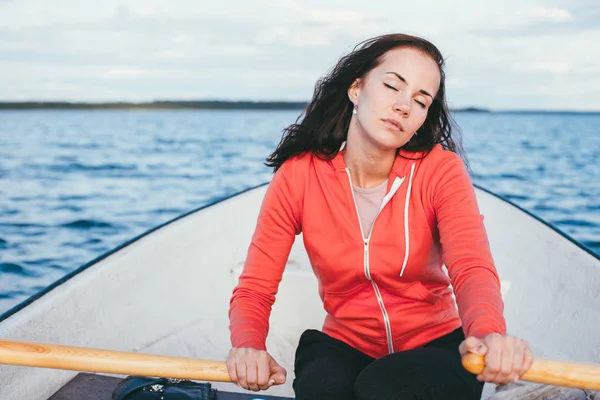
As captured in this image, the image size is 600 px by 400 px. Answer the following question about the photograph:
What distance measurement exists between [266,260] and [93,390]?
0.88m

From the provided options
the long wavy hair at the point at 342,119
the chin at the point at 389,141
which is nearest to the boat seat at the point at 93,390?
the long wavy hair at the point at 342,119

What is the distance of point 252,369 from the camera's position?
63.9 inches

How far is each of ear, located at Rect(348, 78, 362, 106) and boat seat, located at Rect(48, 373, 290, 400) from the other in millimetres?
1044

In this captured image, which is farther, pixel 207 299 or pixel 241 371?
pixel 207 299

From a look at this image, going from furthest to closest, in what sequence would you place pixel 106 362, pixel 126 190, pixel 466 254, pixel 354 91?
pixel 126 190 → pixel 354 91 → pixel 466 254 → pixel 106 362

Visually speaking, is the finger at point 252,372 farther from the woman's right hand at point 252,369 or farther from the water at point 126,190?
the water at point 126,190

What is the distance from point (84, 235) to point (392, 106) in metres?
7.98

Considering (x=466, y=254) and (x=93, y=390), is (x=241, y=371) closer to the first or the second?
(x=466, y=254)

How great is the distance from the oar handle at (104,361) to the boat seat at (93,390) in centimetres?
62

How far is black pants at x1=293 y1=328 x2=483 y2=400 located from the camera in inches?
64.2

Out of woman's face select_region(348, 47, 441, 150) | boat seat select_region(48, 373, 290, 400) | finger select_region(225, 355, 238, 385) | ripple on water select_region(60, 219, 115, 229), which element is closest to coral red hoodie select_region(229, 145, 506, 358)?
woman's face select_region(348, 47, 441, 150)

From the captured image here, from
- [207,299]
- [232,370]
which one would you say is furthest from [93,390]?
[207,299]

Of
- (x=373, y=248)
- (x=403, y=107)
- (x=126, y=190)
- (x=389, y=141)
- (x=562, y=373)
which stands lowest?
(x=126, y=190)

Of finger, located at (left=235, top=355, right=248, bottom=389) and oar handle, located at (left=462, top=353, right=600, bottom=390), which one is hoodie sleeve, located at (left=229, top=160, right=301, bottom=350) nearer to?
finger, located at (left=235, top=355, right=248, bottom=389)
